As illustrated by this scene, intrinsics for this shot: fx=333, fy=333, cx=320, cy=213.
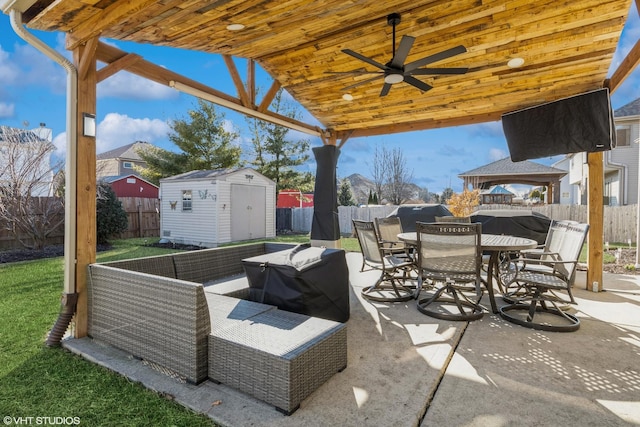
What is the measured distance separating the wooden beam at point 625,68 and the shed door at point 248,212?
931 centimetres

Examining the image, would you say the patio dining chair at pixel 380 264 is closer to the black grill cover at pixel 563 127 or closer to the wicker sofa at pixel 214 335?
the wicker sofa at pixel 214 335

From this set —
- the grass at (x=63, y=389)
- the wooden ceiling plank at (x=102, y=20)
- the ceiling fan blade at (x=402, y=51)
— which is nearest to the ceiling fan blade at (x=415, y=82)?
the ceiling fan blade at (x=402, y=51)

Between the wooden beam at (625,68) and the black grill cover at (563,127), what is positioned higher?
the wooden beam at (625,68)

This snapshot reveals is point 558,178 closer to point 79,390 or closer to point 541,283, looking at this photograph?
point 541,283

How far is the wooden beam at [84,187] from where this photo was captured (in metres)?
2.88

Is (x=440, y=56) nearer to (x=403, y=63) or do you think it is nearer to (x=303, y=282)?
(x=403, y=63)

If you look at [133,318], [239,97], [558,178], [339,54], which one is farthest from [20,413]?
[558,178]

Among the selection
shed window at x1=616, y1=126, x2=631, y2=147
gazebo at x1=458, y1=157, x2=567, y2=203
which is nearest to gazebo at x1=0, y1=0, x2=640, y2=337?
shed window at x1=616, y1=126, x2=631, y2=147

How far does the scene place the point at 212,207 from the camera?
33.5ft

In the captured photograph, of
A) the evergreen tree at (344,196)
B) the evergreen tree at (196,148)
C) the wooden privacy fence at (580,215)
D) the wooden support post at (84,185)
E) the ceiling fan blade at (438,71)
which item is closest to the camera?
the wooden support post at (84,185)

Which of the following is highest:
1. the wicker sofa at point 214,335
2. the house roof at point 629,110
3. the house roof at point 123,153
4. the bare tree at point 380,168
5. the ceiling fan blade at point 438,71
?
the house roof at point 123,153

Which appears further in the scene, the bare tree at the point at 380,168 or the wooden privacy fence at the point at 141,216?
the bare tree at the point at 380,168

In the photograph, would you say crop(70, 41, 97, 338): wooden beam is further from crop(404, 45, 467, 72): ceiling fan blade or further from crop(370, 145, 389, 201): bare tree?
crop(370, 145, 389, 201): bare tree

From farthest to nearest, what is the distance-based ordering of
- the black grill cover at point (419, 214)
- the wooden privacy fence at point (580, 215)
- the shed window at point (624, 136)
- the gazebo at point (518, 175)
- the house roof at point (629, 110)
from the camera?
the gazebo at point (518, 175) → the shed window at point (624, 136) → the house roof at point (629, 110) → the wooden privacy fence at point (580, 215) → the black grill cover at point (419, 214)
